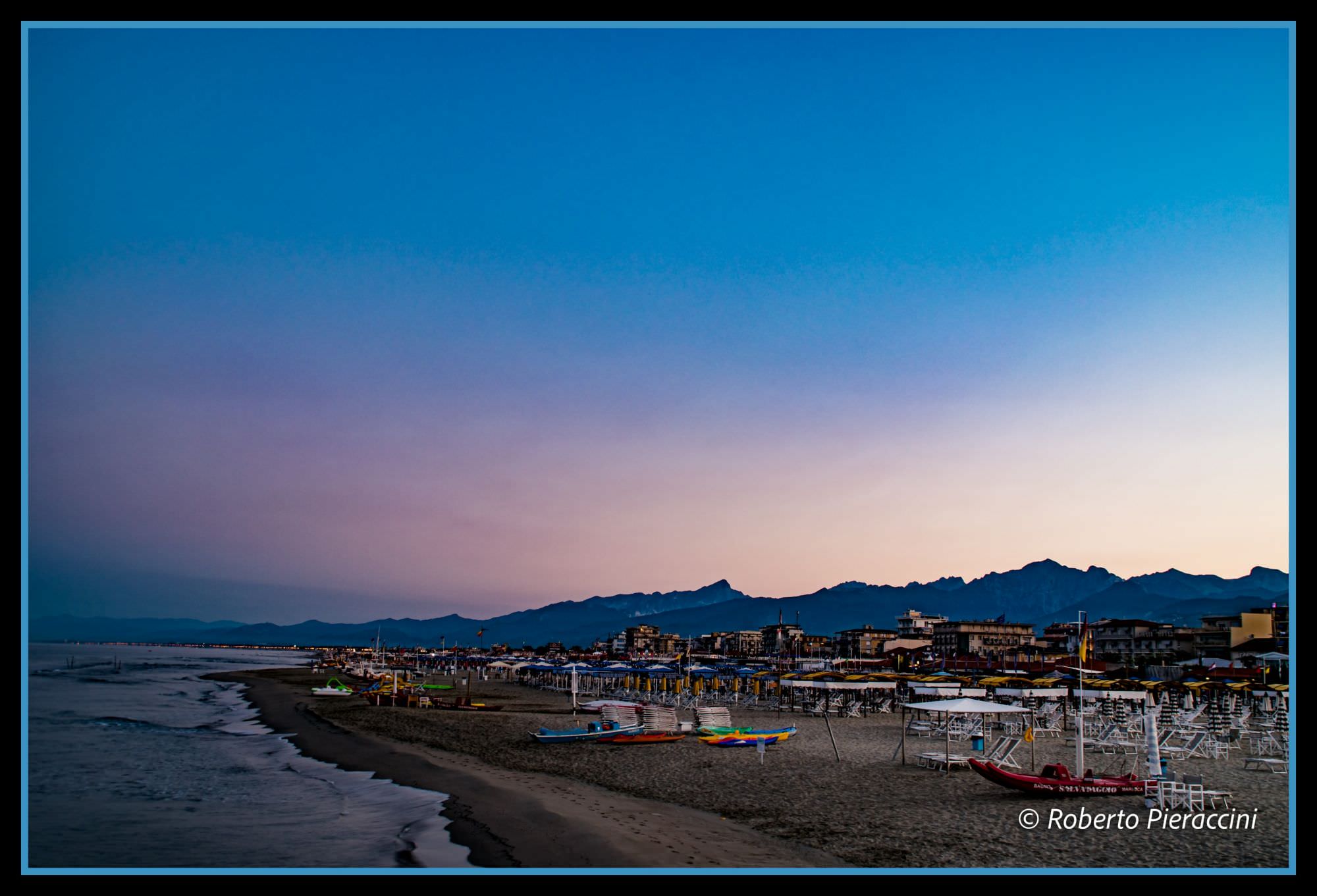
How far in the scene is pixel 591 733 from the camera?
2658cm

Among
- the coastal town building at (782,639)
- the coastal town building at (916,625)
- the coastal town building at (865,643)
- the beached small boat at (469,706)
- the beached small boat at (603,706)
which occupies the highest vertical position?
the beached small boat at (603,706)

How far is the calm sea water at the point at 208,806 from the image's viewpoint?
520 inches

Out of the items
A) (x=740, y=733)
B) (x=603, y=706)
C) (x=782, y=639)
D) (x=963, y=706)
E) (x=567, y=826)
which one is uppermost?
(x=963, y=706)

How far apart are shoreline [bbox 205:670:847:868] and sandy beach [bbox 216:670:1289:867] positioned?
45mm

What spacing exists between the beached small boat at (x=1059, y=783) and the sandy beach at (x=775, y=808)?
0.17 m

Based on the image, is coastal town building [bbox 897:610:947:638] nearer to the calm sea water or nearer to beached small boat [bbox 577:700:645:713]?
beached small boat [bbox 577:700:645:713]

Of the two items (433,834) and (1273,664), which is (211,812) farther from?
(1273,664)

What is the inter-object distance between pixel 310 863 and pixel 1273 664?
5974 cm

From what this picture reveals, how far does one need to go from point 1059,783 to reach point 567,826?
8292 mm

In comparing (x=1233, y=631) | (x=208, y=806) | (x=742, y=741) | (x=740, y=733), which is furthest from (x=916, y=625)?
(x=208, y=806)

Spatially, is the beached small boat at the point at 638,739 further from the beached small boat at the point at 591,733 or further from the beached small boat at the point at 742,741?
the beached small boat at the point at 742,741

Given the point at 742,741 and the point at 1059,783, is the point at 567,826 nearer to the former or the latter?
the point at 1059,783

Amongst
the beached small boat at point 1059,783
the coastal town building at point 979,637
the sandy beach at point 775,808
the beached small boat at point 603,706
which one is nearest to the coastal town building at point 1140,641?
the coastal town building at point 979,637
